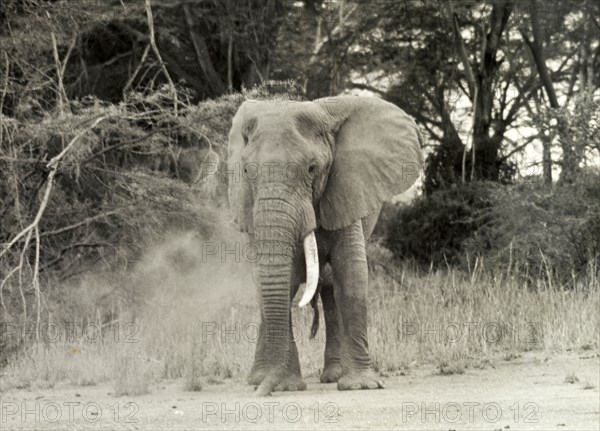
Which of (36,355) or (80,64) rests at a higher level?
(80,64)

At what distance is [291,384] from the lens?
1052 centimetres

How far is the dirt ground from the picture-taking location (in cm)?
900

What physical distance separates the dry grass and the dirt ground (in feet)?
1.53

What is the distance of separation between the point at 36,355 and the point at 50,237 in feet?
14.1

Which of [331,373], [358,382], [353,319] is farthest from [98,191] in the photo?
[358,382]

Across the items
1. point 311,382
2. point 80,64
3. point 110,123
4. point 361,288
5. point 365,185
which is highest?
point 80,64

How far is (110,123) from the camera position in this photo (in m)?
16.9

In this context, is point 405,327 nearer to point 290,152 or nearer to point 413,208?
point 290,152

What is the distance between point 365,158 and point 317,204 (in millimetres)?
698

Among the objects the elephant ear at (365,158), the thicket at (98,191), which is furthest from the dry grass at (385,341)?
the elephant ear at (365,158)

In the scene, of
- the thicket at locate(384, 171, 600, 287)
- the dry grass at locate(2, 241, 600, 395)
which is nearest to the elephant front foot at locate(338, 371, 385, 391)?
the dry grass at locate(2, 241, 600, 395)

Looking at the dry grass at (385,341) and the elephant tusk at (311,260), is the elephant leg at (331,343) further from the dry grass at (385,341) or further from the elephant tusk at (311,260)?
the elephant tusk at (311,260)

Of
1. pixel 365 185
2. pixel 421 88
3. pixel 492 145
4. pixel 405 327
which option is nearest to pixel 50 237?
pixel 405 327

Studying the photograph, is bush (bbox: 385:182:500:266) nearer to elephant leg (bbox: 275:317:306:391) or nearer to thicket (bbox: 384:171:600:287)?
thicket (bbox: 384:171:600:287)
